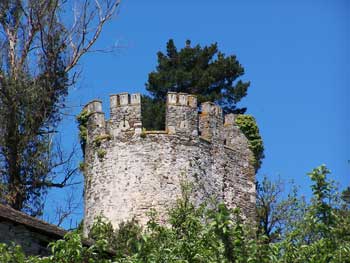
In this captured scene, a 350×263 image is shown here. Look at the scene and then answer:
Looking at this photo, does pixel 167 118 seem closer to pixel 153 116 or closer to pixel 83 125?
pixel 83 125

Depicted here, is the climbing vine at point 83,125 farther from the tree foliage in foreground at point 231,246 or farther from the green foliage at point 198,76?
the tree foliage in foreground at point 231,246

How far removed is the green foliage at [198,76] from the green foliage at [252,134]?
11.2ft

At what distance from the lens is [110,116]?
3241cm

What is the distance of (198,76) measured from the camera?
39.3 metres

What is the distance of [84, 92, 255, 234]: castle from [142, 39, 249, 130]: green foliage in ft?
16.2

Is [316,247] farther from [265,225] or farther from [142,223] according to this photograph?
[265,225]

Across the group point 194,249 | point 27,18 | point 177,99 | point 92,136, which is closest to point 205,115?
point 177,99

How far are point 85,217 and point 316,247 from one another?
1810 centimetres

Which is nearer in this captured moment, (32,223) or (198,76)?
(32,223)

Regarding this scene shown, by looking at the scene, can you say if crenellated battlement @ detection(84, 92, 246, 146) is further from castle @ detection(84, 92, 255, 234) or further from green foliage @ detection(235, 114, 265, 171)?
green foliage @ detection(235, 114, 265, 171)

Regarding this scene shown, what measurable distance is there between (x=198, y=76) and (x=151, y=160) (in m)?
8.12

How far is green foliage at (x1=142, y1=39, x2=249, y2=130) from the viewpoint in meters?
39.0

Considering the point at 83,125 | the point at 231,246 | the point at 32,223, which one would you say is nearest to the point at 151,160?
the point at 83,125

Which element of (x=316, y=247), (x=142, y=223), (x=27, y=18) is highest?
(x=27, y=18)
